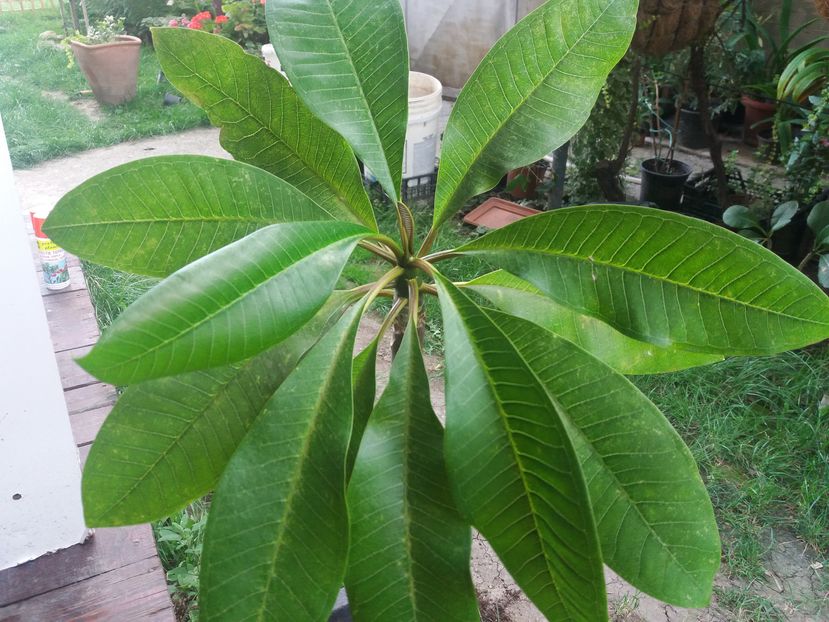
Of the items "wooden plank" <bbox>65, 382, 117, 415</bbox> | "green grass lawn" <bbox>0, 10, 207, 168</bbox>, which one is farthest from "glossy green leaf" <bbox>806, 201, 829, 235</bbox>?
"green grass lawn" <bbox>0, 10, 207, 168</bbox>

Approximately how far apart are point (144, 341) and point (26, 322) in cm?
98

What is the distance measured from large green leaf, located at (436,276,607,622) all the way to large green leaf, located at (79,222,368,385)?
0.17 metres

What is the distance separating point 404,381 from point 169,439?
25 centimetres

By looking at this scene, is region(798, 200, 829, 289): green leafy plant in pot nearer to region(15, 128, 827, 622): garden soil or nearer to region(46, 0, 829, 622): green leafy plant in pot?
region(15, 128, 827, 622): garden soil

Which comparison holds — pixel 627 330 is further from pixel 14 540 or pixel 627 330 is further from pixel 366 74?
pixel 14 540

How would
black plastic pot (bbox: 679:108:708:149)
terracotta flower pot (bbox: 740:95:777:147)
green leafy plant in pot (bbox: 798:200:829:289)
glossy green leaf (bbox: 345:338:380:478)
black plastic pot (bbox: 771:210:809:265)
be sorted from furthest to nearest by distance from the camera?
black plastic pot (bbox: 679:108:708:149) → terracotta flower pot (bbox: 740:95:777:147) → black plastic pot (bbox: 771:210:809:265) → green leafy plant in pot (bbox: 798:200:829:289) → glossy green leaf (bbox: 345:338:380:478)

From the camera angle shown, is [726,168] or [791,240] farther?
[726,168]

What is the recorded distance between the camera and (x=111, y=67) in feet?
17.0

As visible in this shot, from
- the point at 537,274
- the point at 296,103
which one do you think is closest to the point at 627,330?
the point at 537,274

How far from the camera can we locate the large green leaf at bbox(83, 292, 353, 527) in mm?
772

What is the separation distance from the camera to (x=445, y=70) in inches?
200

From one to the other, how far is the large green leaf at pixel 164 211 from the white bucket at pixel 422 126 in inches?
106

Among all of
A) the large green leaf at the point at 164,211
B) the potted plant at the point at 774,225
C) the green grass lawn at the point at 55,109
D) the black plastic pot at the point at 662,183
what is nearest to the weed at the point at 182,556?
the large green leaf at the point at 164,211

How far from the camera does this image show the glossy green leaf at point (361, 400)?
2.79 feet
